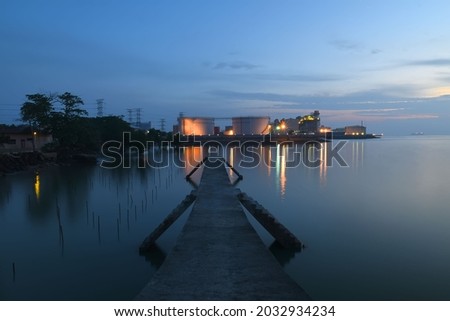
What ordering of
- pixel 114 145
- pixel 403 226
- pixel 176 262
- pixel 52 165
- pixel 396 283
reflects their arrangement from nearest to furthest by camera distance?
pixel 176 262 → pixel 396 283 → pixel 403 226 → pixel 52 165 → pixel 114 145

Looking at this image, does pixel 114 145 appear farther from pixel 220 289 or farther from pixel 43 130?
pixel 220 289

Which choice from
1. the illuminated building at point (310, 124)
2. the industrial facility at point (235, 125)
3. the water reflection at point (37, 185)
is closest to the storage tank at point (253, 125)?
the industrial facility at point (235, 125)

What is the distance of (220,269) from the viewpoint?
8.45m

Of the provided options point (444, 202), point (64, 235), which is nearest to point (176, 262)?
point (64, 235)

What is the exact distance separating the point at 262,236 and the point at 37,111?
4311 cm

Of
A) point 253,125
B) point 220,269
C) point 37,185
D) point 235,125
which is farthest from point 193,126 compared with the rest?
point 220,269

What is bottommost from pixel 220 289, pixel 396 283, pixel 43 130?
pixel 396 283

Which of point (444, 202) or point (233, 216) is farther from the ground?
point (233, 216)

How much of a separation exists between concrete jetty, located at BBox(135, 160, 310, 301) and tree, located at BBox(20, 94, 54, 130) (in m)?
44.3

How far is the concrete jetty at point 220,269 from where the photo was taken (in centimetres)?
→ 727

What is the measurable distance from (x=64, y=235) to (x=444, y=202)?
2451cm

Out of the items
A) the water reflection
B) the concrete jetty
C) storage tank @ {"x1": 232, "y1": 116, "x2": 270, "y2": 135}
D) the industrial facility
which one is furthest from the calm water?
storage tank @ {"x1": 232, "y1": 116, "x2": 270, "y2": 135}

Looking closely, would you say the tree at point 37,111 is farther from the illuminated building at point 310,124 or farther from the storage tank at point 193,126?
the illuminated building at point 310,124

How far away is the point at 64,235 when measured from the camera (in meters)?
17.5
